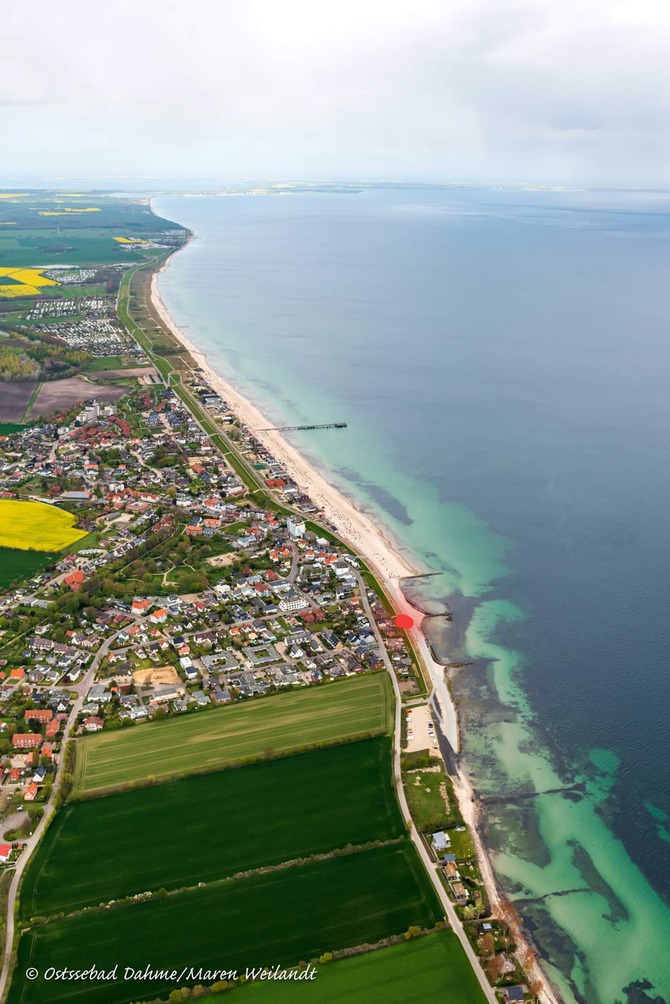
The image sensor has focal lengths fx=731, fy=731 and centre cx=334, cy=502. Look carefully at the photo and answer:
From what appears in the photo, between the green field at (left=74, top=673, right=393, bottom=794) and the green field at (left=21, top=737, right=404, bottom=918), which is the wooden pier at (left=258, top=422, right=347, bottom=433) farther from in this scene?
the green field at (left=21, top=737, right=404, bottom=918)

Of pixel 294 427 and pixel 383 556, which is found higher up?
pixel 294 427

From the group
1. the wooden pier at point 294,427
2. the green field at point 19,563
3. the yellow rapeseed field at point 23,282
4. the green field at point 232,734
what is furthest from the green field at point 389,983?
the yellow rapeseed field at point 23,282

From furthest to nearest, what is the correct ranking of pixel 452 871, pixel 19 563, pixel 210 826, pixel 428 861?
pixel 19 563, pixel 210 826, pixel 428 861, pixel 452 871

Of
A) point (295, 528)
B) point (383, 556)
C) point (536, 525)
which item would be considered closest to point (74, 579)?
point (295, 528)

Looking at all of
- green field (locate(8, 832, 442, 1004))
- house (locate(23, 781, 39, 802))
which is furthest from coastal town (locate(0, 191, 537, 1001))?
green field (locate(8, 832, 442, 1004))

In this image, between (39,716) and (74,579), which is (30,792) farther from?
(74,579)

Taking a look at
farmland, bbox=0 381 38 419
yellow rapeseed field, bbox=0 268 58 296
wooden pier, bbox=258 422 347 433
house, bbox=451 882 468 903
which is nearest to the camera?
house, bbox=451 882 468 903

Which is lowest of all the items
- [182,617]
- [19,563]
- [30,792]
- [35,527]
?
[30,792]
